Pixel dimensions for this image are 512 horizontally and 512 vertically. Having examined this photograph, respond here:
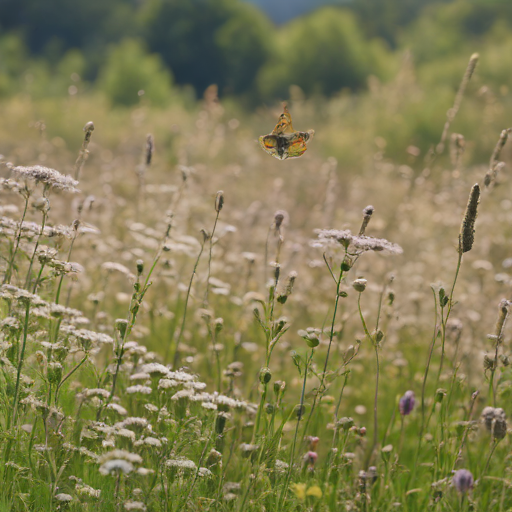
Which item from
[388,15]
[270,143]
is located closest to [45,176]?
[270,143]

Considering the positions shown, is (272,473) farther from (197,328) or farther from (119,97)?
(119,97)

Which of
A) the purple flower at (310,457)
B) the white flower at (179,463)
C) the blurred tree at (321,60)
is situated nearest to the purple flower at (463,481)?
the purple flower at (310,457)

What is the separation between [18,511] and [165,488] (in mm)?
555

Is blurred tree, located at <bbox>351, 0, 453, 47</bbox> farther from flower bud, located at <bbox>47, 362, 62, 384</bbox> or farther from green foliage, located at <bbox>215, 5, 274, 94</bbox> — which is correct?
flower bud, located at <bbox>47, 362, 62, 384</bbox>

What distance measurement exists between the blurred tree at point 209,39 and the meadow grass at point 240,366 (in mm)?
39658

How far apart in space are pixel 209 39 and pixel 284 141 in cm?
4857

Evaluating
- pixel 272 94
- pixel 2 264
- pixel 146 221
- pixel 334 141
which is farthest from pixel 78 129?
Result: pixel 272 94

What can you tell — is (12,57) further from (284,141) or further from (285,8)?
(285,8)

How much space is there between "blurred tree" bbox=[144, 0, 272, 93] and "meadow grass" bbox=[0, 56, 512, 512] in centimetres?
3966

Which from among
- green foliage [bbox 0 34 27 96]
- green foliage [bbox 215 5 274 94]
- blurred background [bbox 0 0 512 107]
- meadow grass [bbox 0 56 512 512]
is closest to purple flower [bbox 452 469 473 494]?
meadow grass [bbox 0 56 512 512]

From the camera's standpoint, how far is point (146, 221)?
6.37 m

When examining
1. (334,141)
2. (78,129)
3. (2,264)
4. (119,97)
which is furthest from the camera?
(119,97)

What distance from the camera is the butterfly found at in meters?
2.71

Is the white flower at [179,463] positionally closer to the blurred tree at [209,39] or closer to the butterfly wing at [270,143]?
the butterfly wing at [270,143]
